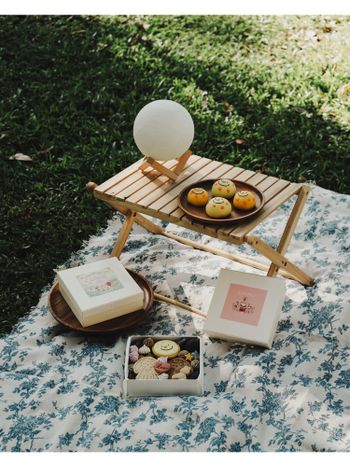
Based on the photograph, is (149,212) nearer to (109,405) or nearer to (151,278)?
(151,278)

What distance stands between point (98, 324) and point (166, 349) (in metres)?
0.37

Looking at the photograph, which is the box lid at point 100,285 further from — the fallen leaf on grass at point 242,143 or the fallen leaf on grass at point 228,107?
the fallen leaf on grass at point 228,107

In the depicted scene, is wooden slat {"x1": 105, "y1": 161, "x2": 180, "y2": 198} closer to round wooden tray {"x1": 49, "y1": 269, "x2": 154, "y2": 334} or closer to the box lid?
the box lid

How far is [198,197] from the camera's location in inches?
129

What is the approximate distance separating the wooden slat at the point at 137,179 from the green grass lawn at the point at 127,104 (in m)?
0.61

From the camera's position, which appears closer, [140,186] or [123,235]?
[140,186]

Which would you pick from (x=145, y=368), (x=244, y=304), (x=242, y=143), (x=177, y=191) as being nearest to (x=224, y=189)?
(x=177, y=191)

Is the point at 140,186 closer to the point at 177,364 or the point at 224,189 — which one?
the point at 224,189

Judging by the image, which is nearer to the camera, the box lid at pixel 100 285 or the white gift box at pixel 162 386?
the white gift box at pixel 162 386

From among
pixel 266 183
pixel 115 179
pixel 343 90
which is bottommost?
pixel 343 90

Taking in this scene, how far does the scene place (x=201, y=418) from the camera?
2.83 m

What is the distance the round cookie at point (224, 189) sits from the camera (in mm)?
3340

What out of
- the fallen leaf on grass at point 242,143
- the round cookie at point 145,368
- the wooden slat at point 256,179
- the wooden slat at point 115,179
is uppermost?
the wooden slat at point 256,179

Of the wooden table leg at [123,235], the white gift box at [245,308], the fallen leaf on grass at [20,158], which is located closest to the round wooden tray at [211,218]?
the white gift box at [245,308]
